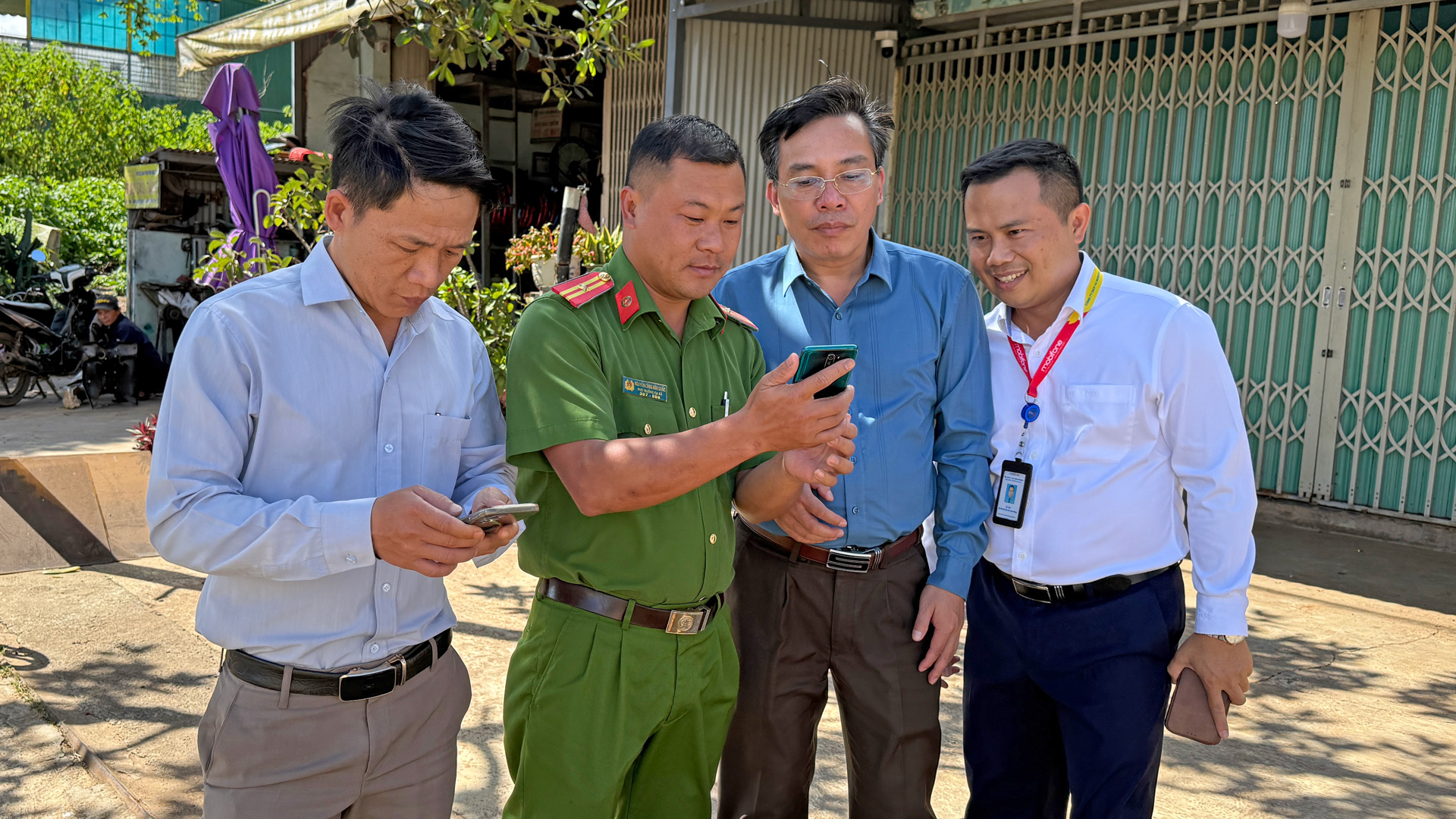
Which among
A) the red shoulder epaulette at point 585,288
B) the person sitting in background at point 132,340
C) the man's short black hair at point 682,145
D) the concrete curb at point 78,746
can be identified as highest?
the man's short black hair at point 682,145

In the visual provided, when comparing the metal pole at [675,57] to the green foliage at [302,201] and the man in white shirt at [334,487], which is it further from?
the man in white shirt at [334,487]

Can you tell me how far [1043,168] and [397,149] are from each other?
139 centimetres

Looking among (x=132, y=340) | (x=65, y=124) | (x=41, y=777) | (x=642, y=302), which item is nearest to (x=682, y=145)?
(x=642, y=302)

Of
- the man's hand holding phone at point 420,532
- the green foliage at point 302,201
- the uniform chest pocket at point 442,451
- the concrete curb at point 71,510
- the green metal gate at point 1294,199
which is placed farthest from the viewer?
the green metal gate at point 1294,199

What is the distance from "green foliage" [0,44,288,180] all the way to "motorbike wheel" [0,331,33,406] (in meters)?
15.0

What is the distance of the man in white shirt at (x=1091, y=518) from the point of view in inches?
89.7

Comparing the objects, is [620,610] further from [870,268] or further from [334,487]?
[870,268]

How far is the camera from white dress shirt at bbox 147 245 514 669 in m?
1.67

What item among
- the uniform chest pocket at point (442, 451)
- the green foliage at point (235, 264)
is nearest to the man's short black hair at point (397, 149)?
the uniform chest pocket at point (442, 451)

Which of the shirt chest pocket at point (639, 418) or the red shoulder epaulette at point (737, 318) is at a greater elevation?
the red shoulder epaulette at point (737, 318)

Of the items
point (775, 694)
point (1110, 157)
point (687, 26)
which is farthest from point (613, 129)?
point (775, 694)

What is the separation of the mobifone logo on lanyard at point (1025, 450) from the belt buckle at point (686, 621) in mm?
741

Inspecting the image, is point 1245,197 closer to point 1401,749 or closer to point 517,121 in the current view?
point 1401,749

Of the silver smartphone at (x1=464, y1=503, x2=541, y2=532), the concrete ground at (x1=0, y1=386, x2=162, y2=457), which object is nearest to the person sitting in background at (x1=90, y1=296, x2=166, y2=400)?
the concrete ground at (x1=0, y1=386, x2=162, y2=457)
